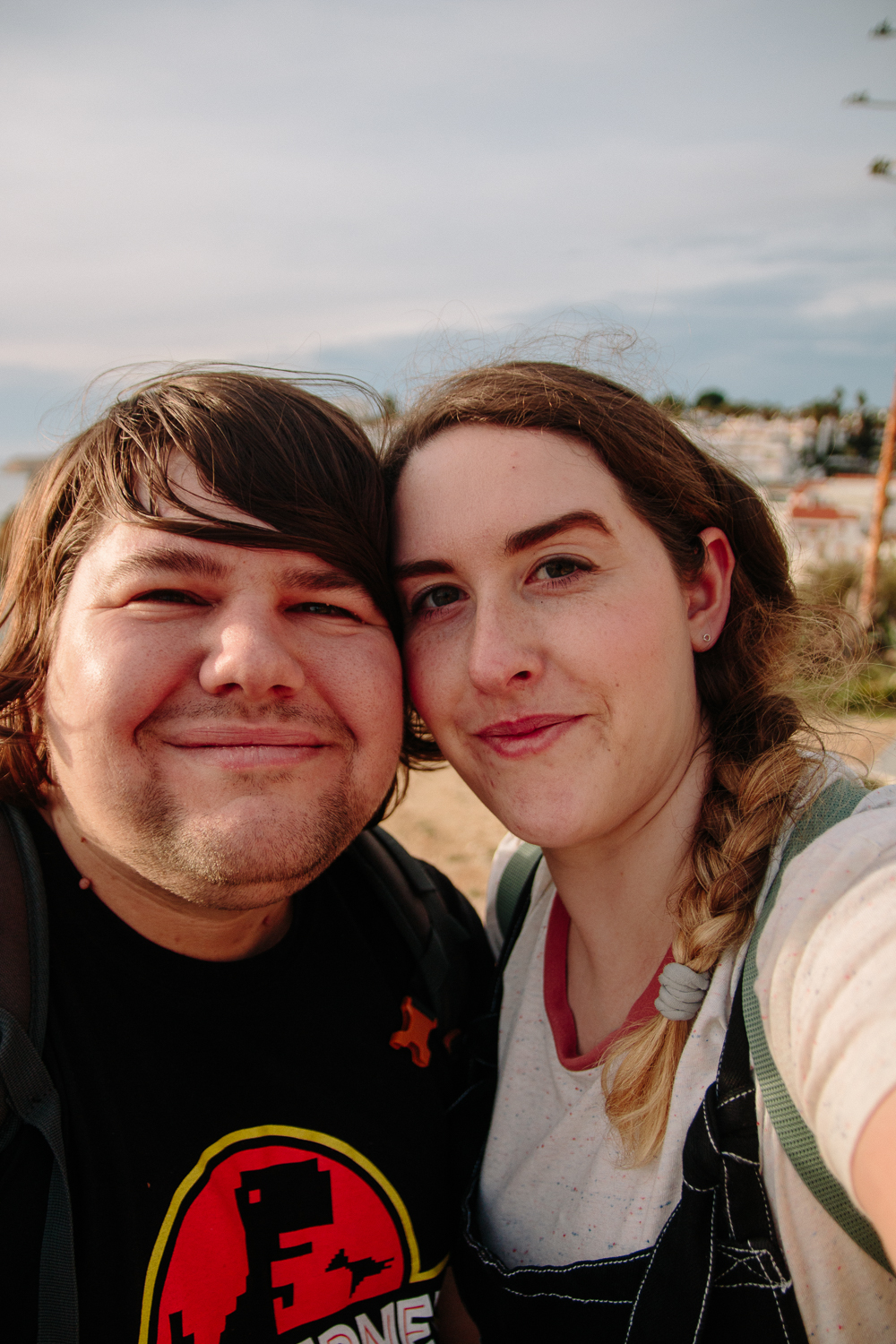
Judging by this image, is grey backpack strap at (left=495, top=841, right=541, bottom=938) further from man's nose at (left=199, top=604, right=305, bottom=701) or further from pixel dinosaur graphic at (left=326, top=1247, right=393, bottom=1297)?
man's nose at (left=199, top=604, right=305, bottom=701)

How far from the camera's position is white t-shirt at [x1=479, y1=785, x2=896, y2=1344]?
1010mm

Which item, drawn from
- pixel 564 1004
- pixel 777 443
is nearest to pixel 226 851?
pixel 564 1004

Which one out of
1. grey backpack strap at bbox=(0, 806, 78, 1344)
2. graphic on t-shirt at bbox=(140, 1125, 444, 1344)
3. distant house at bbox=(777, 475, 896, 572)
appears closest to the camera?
grey backpack strap at bbox=(0, 806, 78, 1344)

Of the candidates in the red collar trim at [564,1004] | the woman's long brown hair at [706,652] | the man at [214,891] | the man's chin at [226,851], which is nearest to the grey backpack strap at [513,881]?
the red collar trim at [564,1004]

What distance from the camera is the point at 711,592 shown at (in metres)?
1.95

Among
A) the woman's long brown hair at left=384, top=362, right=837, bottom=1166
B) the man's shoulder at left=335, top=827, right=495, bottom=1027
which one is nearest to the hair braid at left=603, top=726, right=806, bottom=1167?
Result: the woman's long brown hair at left=384, top=362, right=837, bottom=1166

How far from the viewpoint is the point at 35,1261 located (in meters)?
1.24

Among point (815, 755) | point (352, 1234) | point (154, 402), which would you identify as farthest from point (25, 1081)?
point (815, 755)

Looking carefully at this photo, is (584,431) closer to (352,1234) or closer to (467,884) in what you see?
(352,1234)

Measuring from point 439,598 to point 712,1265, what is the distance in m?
1.34

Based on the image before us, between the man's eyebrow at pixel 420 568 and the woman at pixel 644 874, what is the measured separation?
0.01 meters

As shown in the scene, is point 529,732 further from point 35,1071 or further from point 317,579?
point 35,1071

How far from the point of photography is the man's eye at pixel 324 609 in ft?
5.60

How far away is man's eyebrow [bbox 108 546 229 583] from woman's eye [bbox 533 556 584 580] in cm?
66
